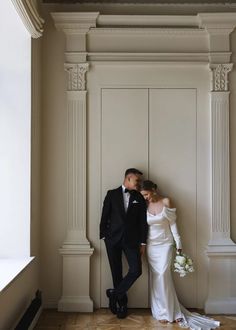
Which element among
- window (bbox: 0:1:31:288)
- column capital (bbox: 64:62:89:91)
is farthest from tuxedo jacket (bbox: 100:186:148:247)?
column capital (bbox: 64:62:89:91)

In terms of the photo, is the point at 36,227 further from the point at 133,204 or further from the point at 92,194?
the point at 133,204

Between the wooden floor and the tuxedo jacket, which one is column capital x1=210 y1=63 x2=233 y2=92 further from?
the wooden floor

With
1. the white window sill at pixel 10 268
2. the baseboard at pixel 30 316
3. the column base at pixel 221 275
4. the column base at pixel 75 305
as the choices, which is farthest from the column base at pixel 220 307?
the white window sill at pixel 10 268

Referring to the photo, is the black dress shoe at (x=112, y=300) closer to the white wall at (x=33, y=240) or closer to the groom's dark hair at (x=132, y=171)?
the white wall at (x=33, y=240)

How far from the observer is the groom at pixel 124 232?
4457mm

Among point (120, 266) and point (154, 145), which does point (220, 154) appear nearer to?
point (154, 145)

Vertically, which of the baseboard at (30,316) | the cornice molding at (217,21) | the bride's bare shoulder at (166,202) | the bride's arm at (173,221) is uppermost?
the cornice molding at (217,21)

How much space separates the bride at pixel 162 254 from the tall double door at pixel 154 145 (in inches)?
8.5

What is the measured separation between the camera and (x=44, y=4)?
4781 mm

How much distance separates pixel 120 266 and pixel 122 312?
51 cm

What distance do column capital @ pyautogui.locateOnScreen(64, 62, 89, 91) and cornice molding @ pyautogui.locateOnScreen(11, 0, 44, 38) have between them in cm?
71

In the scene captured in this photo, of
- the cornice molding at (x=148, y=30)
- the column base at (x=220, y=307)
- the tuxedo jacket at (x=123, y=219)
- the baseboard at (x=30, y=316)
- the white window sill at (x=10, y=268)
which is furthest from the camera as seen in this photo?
the cornice molding at (x=148, y=30)

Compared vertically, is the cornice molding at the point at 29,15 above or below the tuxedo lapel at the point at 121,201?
above

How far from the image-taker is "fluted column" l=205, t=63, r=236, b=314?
4684 mm
